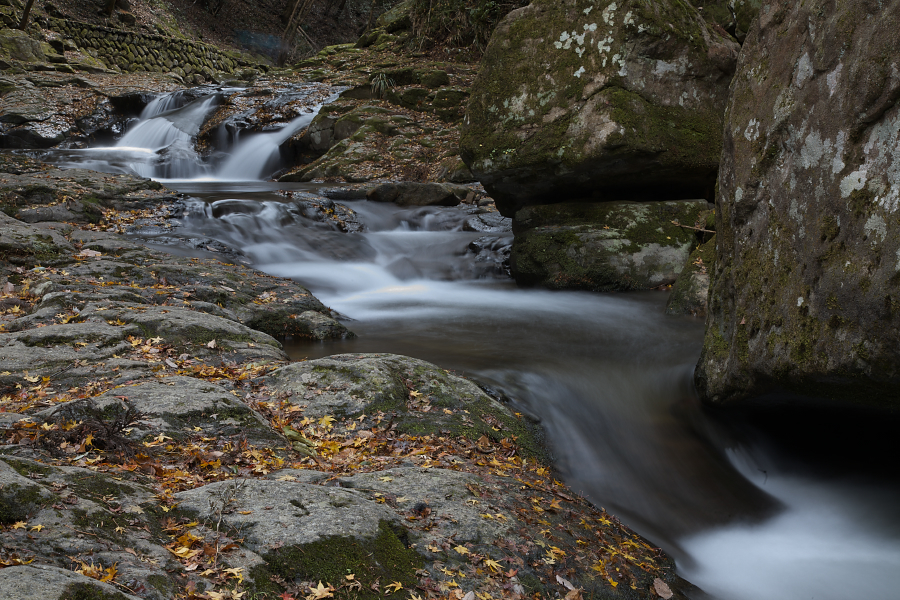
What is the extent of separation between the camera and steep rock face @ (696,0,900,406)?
3.07 meters

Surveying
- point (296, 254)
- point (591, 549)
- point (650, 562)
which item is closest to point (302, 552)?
point (591, 549)

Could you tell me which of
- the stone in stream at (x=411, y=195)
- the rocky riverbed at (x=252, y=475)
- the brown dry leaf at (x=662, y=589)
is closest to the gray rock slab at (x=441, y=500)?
the rocky riverbed at (x=252, y=475)

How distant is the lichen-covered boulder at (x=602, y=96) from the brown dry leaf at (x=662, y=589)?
5.82m

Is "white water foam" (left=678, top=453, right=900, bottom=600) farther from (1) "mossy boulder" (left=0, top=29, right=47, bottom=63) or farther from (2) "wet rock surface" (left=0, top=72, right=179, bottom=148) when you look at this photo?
(1) "mossy boulder" (left=0, top=29, right=47, bottom=63)

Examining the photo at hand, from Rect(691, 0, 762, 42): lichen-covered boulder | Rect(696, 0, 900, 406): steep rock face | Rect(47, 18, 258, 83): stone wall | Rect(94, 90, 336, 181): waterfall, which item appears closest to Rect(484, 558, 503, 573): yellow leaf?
Rect(696, 0, 900, 406): steep rock face

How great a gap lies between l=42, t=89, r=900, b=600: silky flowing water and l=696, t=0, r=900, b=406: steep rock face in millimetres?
663

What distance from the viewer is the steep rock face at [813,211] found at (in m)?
3.07

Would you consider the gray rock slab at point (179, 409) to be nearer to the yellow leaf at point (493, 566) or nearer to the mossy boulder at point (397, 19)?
the yellow leaf at point (493, 566)

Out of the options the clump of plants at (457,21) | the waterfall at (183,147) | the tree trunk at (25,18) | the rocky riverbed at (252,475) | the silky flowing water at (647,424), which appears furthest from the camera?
the tree trunk at (25,18)

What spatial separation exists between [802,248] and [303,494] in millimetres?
3160

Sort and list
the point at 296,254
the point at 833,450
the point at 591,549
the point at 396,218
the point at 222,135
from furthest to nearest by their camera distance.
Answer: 1. the point at 222,135
2. the point at 396,218
3. the point at 296,254
4. the point at 833,450
5. the point at 591,549

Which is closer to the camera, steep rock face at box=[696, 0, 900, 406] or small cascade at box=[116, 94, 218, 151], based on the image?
steep rock face at box=[696, 0, 900, 406]

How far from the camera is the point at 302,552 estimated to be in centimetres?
232

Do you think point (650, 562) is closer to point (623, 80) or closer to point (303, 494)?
point (303, 494)
